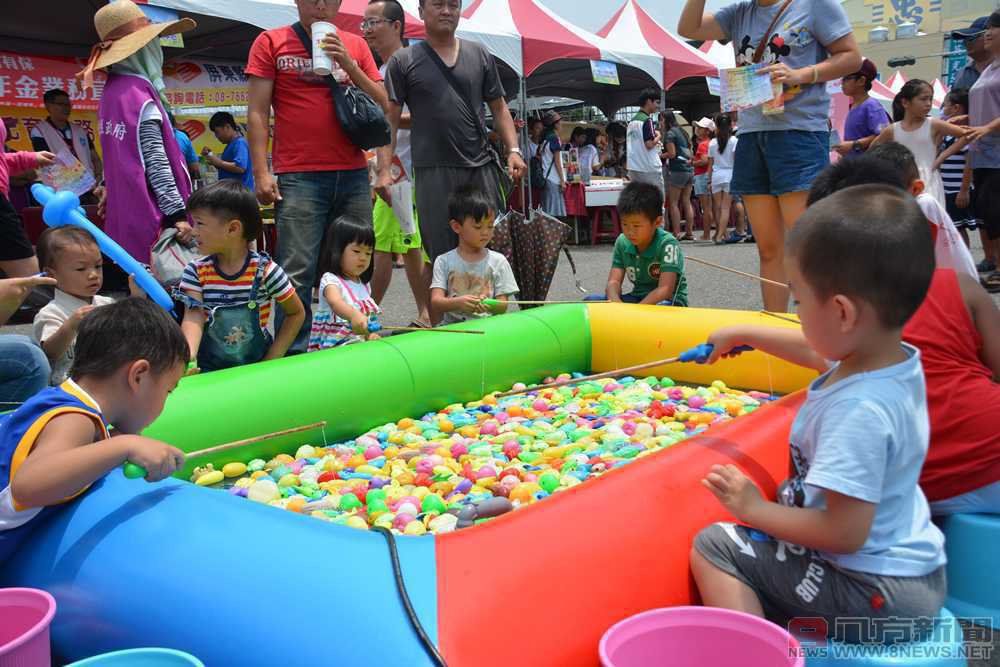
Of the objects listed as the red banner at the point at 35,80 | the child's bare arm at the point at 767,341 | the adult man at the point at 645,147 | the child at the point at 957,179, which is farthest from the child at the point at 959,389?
the adult man at the point at 645,147

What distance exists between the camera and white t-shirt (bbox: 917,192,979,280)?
6.11ft

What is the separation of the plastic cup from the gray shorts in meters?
2.47

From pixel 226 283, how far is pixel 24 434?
154 centimetres

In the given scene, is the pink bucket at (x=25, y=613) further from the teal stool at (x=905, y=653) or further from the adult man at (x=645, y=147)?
the adult man at (x=645, y=147)

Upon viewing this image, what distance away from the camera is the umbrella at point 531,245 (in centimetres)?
421

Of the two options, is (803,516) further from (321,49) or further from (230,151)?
(230,151)

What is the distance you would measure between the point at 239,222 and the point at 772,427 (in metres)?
1.95

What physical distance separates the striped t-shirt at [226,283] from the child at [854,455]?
2066 mm

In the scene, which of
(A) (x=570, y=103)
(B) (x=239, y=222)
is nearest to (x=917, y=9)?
(A) (x=570, y=103)

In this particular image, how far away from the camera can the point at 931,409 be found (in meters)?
1.68

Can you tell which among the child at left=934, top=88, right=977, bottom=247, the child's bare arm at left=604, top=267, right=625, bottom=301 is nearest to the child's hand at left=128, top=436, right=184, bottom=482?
the child's bare arm at left=604, top=267, right=625, bottom=301

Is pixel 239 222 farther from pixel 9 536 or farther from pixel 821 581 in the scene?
pixel 821 581

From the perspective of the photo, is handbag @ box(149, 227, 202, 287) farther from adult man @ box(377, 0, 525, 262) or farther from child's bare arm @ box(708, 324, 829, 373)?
child's bare arm @ box(708, 324, 829, 373)

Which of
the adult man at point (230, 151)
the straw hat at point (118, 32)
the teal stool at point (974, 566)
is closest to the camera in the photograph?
the teal stool at point (974, 566)
